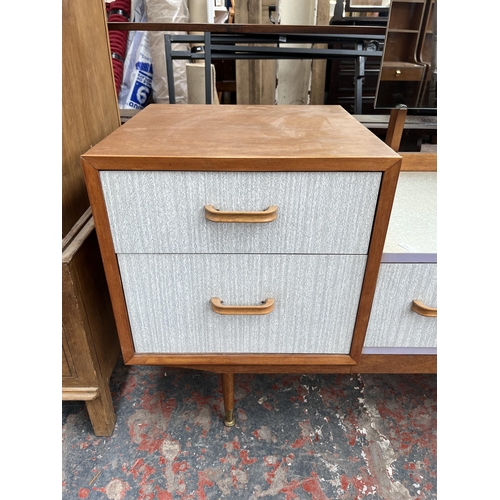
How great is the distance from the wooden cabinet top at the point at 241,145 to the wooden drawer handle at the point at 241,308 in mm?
209

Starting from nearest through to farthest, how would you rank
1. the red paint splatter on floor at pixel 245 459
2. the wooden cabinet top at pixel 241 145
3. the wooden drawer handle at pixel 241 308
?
1. the wooden cabinet top at pixel 241 145
2. the wooden drawer handle at pixel 241 308
3. the red paint splatter on floor at pixel 245 459

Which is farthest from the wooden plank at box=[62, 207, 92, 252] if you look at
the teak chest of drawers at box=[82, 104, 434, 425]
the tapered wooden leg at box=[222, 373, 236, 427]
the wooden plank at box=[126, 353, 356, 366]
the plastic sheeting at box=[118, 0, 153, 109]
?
the plastic sheeting at box=[118, 0, 153, 109]

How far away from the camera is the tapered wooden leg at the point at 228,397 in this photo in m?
0.71

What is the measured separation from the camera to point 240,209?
521 millimetres

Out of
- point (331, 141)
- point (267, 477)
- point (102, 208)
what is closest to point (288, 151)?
point (331, 141)

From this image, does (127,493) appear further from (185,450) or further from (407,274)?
(407,274)

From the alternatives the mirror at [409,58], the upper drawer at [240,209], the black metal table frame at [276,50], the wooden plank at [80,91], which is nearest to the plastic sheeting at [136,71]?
the black metal table frame at [276,50]

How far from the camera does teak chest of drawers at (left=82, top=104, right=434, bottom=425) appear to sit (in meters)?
0.50

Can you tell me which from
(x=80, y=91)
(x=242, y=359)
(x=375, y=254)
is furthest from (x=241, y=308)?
(x=80, y=91)

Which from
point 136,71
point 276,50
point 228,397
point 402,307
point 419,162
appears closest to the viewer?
point 402,307

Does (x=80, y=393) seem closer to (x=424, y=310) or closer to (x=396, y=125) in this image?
(x=424, y=310)

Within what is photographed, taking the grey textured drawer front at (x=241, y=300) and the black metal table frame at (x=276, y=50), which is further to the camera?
the black metal table frame at (x=276, y=50)

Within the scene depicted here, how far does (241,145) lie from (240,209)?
0.29 ft

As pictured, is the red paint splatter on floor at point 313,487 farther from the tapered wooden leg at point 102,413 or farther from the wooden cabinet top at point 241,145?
the wooden cabinet top at point 241,145
